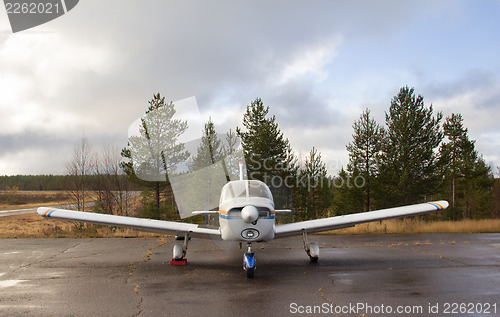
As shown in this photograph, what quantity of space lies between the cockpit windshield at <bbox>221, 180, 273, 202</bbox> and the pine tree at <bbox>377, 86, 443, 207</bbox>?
18264 millimetres

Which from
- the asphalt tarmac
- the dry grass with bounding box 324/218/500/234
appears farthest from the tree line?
the asphalt tarmac

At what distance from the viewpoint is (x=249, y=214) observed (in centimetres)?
676

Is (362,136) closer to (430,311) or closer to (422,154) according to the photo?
(422,154)

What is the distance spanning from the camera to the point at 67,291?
6012mm

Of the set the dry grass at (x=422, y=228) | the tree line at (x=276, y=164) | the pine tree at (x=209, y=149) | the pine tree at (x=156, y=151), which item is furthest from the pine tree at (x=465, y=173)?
the pine tree at (x=156, y=151)

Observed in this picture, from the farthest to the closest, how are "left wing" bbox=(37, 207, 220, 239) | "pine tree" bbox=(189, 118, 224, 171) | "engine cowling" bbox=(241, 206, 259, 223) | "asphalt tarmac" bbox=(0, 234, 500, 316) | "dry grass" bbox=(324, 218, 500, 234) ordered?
"pine tree" bbox=(189, 118, 224, 171), "dry grass" bbox=(324, 218, 500, 234), "left wing" bbox=(37, 207, 220, 239), "engine cowling" bbox=(241, 206, 259, 223), "asphalt tarmac" bbox=(0, 234, 500, 316)

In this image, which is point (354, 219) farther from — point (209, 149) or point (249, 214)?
point (209, 149)

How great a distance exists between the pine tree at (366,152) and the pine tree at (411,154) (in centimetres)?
98

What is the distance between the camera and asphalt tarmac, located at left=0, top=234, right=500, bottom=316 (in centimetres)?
490

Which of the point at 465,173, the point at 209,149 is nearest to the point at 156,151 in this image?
the point at 209,149

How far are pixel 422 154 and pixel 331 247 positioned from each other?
15.6 metres

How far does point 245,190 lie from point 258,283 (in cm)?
218

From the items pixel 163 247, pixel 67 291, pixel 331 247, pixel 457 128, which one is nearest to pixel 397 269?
pixel 331 247

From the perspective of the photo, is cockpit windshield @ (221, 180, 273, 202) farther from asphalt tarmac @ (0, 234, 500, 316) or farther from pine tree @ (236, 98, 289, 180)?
pine tree @ (236, 98, 289, 180)
